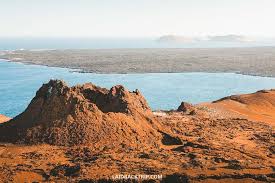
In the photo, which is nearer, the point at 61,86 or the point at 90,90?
the point at 61,86

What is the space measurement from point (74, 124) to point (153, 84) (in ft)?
203

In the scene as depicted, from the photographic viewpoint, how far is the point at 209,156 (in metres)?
19.9

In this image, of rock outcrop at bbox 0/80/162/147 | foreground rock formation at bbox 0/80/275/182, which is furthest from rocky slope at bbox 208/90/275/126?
rock outcrop at bbox 0/80/162/147

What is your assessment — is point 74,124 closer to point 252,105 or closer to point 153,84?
point 252,105

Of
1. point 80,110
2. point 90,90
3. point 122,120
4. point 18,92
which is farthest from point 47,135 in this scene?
point 18,92

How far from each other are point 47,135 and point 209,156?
8447 mm

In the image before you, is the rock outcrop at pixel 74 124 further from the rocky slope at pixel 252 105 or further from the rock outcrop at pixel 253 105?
the rock outcrop at pixel 253 105

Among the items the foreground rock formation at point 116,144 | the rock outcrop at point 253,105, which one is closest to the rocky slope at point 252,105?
the rock outcrop at point 253,105

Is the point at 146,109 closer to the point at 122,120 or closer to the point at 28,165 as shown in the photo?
the point at 122,120

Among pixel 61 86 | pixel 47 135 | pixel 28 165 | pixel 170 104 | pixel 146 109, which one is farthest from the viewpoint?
pixel 170 104

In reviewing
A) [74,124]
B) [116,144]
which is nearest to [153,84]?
[74,124]

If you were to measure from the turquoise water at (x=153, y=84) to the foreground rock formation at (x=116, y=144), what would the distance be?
3429 centimetres

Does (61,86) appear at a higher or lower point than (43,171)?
higher

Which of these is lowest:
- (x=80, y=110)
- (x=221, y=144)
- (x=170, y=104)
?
(x=170, y=104)
